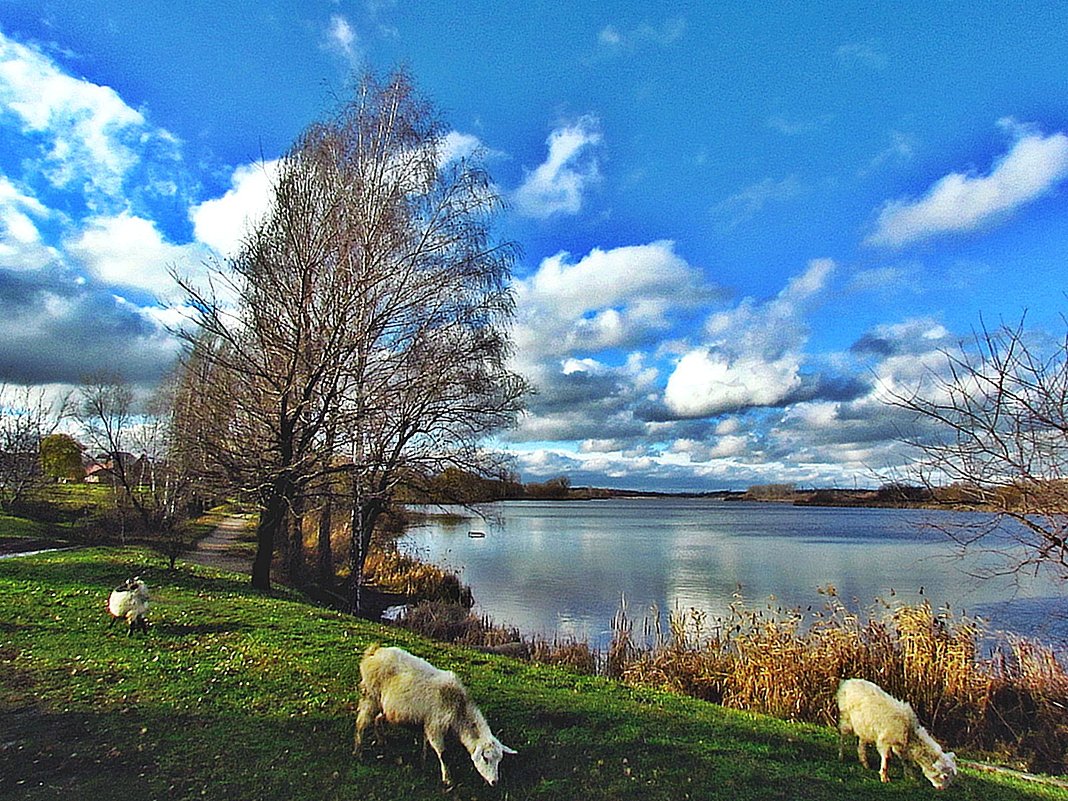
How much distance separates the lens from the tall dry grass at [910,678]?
8.91 metres

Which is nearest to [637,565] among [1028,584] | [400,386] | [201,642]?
[1028,584]

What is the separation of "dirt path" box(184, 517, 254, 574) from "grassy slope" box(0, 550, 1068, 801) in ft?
37.1

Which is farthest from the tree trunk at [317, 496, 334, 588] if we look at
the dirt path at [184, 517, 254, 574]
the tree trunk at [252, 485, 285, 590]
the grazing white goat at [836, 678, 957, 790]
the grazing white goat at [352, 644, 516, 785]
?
the grazing white goat at [836, 678, 957, 790]

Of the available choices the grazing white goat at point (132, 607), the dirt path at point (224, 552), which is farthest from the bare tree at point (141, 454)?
the grazing white goat at point (132, 607)

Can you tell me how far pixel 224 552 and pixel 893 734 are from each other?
949 inches

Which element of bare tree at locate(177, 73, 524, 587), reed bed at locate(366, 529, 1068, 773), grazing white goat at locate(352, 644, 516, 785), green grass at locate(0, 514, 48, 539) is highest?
bare tree at locate(177, 73, 524, 587)

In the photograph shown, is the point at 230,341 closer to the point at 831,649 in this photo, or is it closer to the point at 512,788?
the point at 512,788

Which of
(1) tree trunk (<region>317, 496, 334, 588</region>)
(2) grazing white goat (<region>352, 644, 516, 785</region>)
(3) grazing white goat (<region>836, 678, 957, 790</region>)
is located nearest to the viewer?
(2) grazing white goat (<region>352, 644, 516, 785</region>)

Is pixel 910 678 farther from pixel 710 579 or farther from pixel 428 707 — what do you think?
pixel 710 579

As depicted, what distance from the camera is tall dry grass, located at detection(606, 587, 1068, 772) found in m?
8.91

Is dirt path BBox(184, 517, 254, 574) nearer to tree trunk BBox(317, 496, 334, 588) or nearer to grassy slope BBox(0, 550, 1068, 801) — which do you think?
tree trunk BBox(317, 496, 334, 588)

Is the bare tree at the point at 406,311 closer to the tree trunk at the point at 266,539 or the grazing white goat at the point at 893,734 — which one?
the tree trunk at the point at 266,539

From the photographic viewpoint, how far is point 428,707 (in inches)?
217

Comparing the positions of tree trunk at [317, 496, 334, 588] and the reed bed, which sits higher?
tree trunk at [317, 496, 334, 588]
